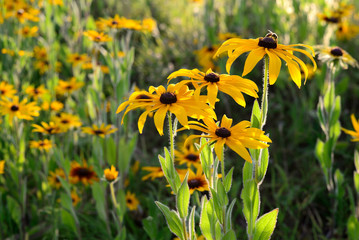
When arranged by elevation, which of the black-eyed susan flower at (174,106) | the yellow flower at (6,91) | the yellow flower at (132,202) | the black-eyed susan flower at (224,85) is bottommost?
the yellow flower at (132,202)

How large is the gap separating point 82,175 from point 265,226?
1340 millimetres

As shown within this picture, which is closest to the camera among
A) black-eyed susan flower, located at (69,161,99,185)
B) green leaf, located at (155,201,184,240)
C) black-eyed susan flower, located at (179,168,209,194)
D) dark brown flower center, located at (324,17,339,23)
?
green leaf, located at (155,201,184,240)

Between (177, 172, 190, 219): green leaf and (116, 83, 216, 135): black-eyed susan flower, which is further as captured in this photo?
(177, 172, 190, 219): green leaf

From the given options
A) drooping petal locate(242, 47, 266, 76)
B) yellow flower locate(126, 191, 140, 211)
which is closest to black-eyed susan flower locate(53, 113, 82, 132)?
yellow flower locate(126, 191, 140, 211)

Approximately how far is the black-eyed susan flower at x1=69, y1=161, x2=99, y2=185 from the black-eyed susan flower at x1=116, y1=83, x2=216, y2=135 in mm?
1205

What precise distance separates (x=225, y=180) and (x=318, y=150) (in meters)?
0.93

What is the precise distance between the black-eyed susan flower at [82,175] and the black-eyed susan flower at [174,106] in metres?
1.20

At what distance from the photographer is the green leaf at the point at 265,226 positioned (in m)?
1.25

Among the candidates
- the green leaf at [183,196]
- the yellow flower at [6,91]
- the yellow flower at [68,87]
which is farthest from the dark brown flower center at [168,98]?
the yellow flower at [68,87]

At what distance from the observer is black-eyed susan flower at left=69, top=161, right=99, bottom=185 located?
90.6 inches

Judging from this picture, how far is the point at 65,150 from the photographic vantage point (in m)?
2.61

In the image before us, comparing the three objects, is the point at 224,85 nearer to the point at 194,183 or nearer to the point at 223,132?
the point at 223,132

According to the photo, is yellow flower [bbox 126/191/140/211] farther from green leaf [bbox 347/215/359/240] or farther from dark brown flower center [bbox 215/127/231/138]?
dark brown flower center [bbox 215/127/231/138]

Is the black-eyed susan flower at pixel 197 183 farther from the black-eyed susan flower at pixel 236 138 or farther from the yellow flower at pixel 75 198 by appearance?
the yellow flower at pixel 75 198
